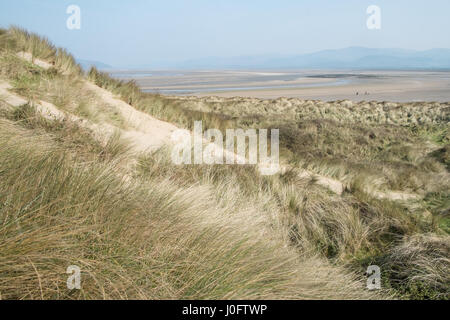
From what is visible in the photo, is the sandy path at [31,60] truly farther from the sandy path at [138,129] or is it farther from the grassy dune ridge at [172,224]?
the grassy dune ridge at [172,224]

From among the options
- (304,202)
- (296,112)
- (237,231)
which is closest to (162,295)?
(237,231)

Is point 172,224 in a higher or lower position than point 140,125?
lower

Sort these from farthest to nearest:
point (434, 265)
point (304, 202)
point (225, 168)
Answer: point (225, 168), point (304, 202), point (434, 265)

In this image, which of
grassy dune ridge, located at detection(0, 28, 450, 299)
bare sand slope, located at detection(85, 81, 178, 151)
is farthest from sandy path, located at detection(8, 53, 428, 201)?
grassy dune ridge, located at detection(0, 28, 450, 299)

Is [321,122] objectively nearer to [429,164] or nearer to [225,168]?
[429,164]

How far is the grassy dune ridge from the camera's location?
85.8 inches

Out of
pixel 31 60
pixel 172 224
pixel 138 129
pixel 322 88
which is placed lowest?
pixel 172 224

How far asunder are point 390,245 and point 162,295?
396cm

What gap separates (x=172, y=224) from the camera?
10.2 feet

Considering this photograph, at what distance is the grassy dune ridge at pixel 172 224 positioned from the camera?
7.15 feet

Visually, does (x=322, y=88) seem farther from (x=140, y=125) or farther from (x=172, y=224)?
(x=172, y=224)

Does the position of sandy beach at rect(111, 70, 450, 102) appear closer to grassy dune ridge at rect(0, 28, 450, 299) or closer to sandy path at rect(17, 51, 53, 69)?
sandy path at rect(17, 51, 53, 69)

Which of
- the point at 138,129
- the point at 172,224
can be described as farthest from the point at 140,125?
the point at 172,224
